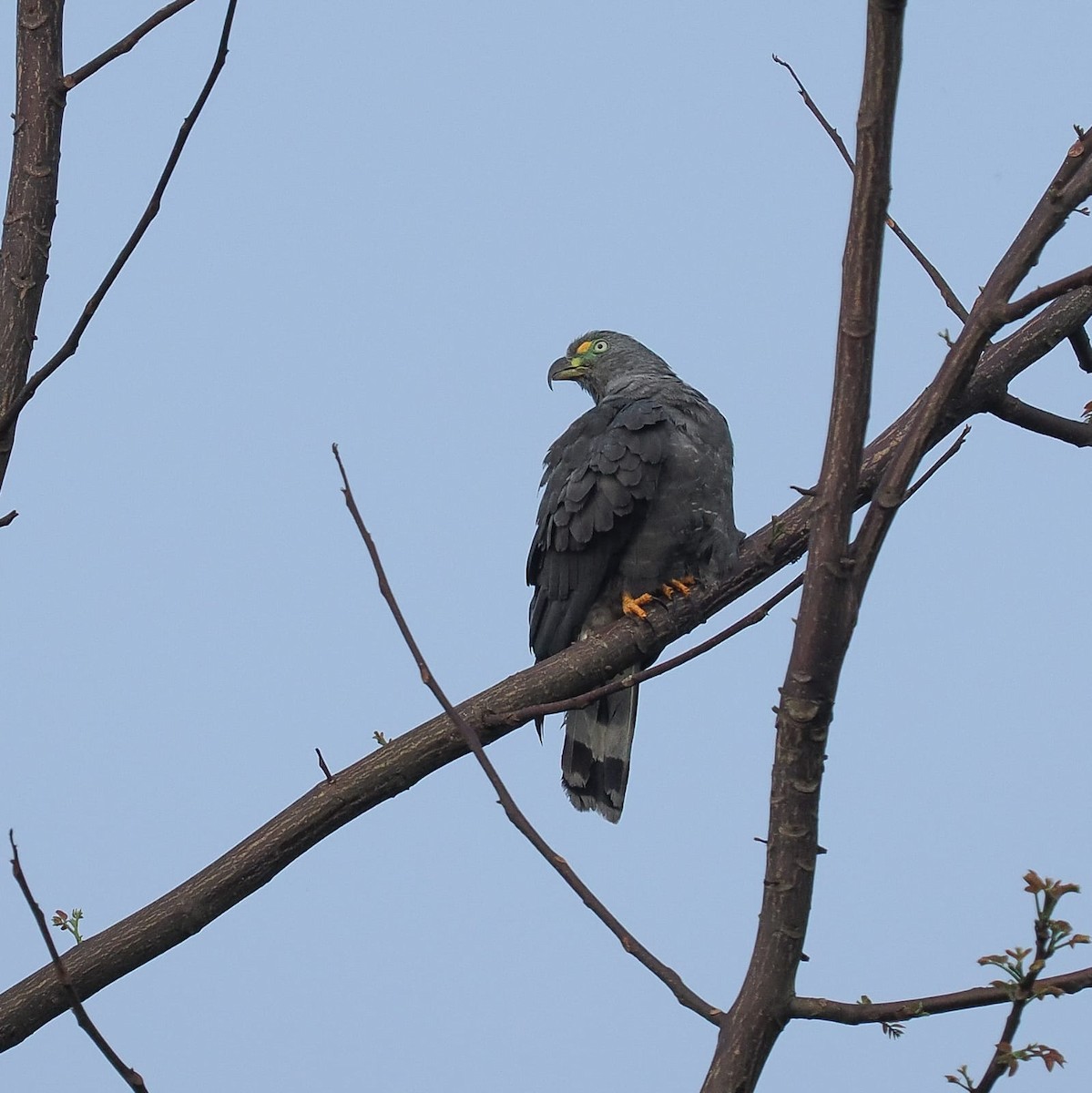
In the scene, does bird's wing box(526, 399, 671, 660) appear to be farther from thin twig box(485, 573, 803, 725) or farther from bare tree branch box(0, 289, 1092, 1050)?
thin twig box(485, 573, 803, 725)

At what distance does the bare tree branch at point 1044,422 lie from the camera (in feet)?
→ 12.9

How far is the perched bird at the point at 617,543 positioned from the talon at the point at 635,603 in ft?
0.04

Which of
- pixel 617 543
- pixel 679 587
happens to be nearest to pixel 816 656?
pixel 679 587

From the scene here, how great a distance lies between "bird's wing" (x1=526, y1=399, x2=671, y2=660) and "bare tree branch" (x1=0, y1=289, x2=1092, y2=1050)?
2.55 feet

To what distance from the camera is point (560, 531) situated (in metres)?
5.27

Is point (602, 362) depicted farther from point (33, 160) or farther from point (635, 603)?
point (33, 160)

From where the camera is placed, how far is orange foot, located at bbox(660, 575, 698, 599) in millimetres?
5066

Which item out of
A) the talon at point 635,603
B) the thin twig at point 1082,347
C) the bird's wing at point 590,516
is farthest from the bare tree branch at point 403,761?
the bird's wing at point 590,516

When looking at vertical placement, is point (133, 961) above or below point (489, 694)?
below

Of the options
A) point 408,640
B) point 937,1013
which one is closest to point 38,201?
point 408,640

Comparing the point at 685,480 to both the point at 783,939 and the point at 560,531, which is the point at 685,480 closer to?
the point at 560,531

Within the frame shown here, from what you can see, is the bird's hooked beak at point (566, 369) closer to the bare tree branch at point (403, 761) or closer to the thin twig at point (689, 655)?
the bare tree branch at point (403, 761)

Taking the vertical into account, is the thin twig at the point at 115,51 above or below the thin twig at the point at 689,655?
above

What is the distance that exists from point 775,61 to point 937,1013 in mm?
2762
